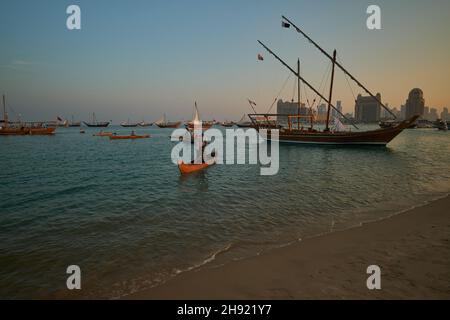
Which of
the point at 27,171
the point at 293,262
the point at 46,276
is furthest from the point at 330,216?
the point at 27,171

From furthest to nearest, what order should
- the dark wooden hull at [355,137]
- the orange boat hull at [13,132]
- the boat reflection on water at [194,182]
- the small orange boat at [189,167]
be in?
the orange boat hull at [13,132] → the dark wooden hull at [355,137] → the small orange boat at [189,167] → the boat reflection on water at [194,182]

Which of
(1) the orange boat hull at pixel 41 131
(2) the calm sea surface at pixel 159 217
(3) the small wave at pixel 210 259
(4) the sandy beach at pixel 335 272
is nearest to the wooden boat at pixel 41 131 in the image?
(1) the orange boat hull at pixel 41 131

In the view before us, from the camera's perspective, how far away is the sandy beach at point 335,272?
6.11 metres

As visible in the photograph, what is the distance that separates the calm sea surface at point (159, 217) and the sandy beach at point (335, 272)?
900mm

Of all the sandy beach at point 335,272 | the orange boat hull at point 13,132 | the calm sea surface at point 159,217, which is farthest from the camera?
the orange boat hull at point 13,132

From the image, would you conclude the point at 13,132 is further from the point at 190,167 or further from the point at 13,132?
the point at 190,167

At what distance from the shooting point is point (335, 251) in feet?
27.7

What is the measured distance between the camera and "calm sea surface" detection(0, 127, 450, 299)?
7.98 m

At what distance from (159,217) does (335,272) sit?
8.96 meters

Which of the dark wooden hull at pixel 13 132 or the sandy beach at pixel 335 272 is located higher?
the dark wooden hull at pixel 13 132

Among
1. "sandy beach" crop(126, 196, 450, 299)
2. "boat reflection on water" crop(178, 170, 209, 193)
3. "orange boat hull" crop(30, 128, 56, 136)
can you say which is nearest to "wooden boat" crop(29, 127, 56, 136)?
"orange boat hull" crop(30, 128, 56, 136)

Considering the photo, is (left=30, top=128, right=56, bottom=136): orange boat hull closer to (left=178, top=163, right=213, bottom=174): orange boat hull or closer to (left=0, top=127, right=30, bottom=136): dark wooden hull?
(left=0, top=127, right=30, bottom=136): dark wooden hull

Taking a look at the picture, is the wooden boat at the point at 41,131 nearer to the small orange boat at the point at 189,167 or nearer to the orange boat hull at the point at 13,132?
the orange boat hull at the point at 13,132
